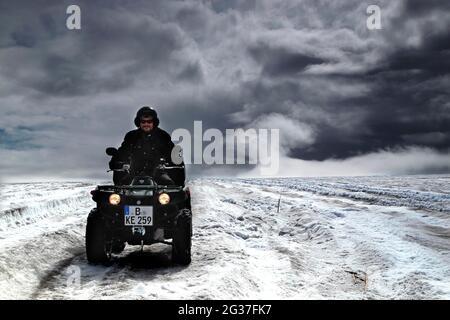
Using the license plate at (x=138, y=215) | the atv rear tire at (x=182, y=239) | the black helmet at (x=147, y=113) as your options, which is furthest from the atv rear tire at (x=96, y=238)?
the black helmet at (x=147, y=113)

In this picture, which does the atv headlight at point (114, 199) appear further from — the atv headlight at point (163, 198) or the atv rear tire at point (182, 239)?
the atv rear tire at point (182, 239)

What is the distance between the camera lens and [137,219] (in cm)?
656

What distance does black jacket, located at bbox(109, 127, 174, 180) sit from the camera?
8086mm

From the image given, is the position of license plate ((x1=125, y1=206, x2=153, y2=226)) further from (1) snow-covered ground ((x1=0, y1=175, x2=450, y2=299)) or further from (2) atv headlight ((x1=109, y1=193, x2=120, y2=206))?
(1) snow-covered ground ((x1=0, y1=175, x2=450, y2=299))

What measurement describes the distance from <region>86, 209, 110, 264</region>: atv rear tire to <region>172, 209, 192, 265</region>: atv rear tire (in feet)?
3.72

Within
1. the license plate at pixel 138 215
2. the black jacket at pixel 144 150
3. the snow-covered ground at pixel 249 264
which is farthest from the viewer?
the black jacket at pixel 144 150

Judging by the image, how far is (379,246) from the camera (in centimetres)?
875

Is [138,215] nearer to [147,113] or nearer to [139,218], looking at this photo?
[139,218]

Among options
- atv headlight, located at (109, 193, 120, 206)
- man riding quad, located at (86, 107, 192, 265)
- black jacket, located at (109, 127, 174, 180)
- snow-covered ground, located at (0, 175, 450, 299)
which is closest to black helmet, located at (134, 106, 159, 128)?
black jacket, located at (109, 127, 174, 180)

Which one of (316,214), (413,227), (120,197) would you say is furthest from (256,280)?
(316,214)

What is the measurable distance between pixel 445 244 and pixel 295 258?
11.9ft

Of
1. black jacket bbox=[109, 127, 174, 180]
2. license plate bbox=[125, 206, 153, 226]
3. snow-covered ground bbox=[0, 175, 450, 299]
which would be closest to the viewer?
snow-covered ground bbox=[0, 175, 450, 299]

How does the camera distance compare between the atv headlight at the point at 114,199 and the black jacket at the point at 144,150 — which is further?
the black jacket at the point at 144,150

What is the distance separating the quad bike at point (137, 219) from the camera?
6555mm
